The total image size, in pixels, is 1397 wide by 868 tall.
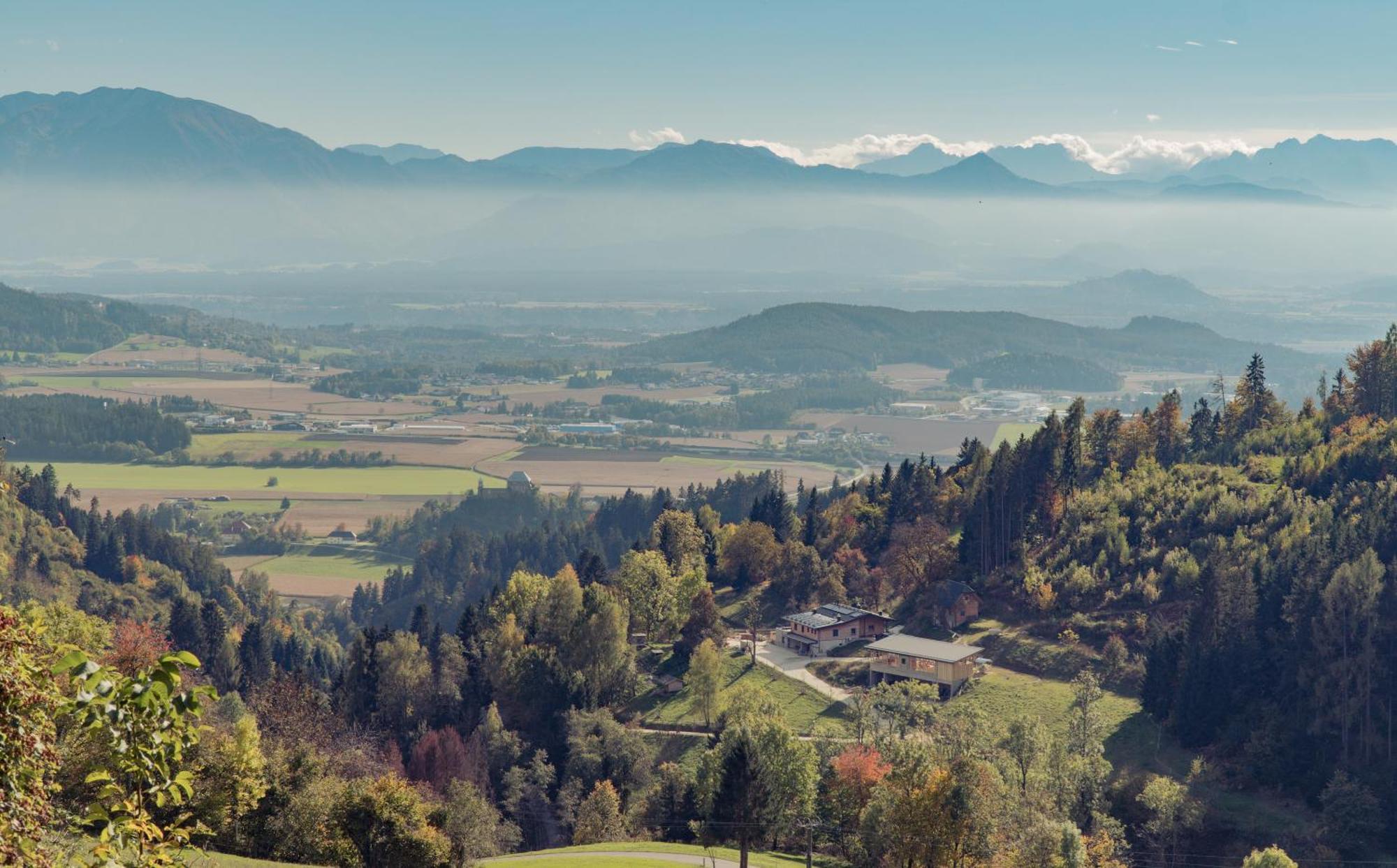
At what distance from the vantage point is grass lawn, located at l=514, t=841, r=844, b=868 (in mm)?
48719

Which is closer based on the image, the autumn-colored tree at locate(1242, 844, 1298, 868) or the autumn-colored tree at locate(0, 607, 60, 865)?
the autumn-colored tree at locate(0, 607, 60, 865)

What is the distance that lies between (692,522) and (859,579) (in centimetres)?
1630

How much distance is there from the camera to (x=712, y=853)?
1957 inches

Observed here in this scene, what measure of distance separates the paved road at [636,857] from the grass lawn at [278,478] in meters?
131

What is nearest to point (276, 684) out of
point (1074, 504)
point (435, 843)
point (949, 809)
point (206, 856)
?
point (435, 843)

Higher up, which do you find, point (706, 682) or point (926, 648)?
point (926, 648)

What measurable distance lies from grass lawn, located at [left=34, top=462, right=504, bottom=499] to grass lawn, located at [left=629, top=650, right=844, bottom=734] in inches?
4100

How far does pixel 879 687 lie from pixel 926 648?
6.94 m

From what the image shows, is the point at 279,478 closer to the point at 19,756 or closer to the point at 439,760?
the point at 439,760

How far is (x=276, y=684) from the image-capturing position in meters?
69.1

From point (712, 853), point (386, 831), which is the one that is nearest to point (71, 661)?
point (386, 831)

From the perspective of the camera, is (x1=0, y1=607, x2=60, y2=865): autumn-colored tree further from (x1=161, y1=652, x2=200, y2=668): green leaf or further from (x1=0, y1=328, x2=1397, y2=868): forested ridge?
(x1=161, y1=652, x2=200, y2=668): green leaf

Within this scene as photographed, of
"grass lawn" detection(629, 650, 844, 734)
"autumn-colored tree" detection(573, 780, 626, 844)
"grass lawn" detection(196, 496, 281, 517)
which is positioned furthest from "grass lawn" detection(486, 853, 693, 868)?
"grass lawn" detection(196, 496, 281, 517)

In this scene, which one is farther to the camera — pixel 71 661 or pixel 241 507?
pixel 241 507
